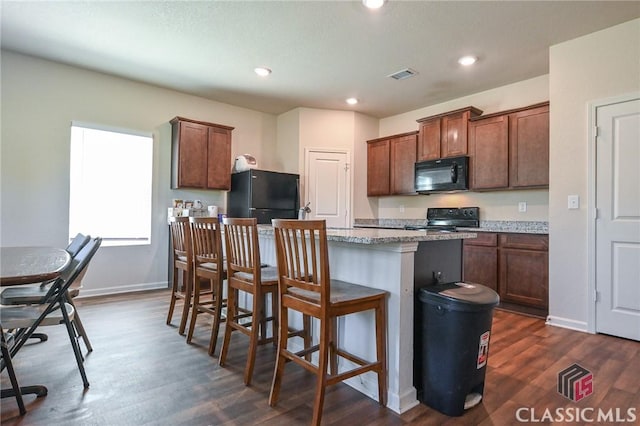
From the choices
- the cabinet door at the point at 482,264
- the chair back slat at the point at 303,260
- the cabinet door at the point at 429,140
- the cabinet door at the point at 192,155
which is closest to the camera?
the chair back slat at the point at 303,260

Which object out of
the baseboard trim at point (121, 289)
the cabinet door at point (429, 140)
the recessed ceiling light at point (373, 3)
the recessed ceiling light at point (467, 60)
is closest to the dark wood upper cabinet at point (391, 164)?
the cabinet door at point (429, 140)

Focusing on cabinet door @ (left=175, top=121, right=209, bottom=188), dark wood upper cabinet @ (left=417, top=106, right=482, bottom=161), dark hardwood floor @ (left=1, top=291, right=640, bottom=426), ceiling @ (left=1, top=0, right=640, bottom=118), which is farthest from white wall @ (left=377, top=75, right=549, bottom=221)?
cabinet door @ (left=175, top=121, right=209, bottom=188)

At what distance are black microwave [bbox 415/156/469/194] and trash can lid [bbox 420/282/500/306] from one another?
9.15 feet

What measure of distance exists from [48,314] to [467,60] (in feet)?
14.1

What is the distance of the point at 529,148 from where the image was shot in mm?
3840

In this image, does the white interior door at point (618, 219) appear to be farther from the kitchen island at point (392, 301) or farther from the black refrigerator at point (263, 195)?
the black refrigerator at point (263, 195)

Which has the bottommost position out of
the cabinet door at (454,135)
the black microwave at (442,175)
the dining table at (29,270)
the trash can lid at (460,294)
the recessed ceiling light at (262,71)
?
the trash can lid at (460,294)

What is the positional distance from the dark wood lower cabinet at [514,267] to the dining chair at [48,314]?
11.1 ft

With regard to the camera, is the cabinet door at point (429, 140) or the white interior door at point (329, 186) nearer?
the cabinet door at point (429, 140)

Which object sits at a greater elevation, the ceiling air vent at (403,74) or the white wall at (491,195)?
the ceiling air vent at (403,74)

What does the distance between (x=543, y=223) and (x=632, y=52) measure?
1.90m

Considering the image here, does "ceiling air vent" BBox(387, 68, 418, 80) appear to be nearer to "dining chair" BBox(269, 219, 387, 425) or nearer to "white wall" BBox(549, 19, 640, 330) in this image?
"white wall" BBox(549, 19, 640, 330)

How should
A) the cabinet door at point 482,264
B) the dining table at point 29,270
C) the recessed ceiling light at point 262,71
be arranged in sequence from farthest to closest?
the recessed ceiling light at point 262,71
the cabinet door at point 482,264
the dining table at point 29,270

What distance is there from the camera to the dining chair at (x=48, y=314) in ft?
6.04
